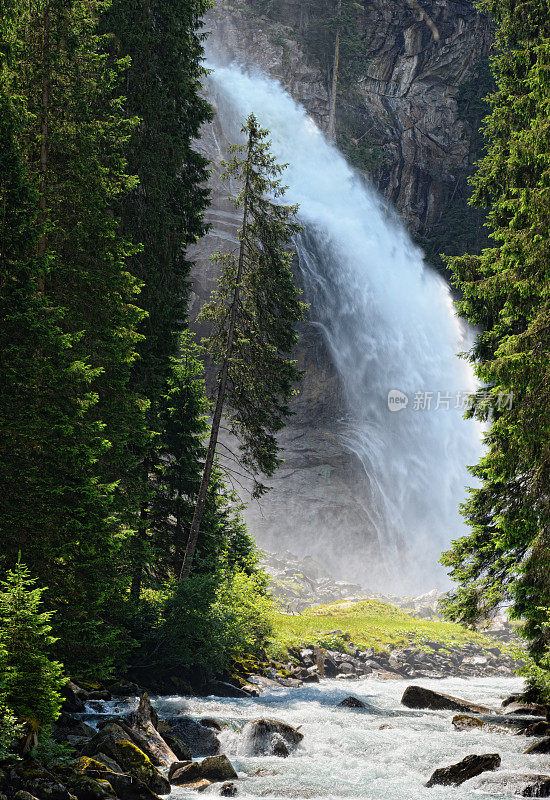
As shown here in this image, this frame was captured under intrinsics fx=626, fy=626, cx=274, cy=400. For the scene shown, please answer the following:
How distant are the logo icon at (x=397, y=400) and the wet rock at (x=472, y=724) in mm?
36503

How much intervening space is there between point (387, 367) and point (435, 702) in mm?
35485

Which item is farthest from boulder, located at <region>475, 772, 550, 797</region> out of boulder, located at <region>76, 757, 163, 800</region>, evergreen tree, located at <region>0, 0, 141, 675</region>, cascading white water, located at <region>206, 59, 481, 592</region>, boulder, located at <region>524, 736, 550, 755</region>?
cascading white water, located at <region>206, 59, 481, 592</region>

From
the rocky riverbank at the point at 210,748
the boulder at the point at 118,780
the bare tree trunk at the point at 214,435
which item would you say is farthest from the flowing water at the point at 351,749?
the bare tree trunk at the point at 214,435

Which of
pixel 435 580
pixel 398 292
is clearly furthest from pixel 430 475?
pixel 398 292

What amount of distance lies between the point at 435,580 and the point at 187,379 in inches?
1285

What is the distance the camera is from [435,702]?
1312 centimetres

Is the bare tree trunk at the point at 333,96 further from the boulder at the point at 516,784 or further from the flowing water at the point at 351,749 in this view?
the boulder at the point at 516,784

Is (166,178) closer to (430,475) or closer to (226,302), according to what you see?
(226,302)

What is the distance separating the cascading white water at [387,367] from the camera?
4306 cm

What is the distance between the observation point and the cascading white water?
4306 centimetres

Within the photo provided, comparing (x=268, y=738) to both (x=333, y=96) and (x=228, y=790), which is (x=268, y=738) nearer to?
(x=228, y=790)

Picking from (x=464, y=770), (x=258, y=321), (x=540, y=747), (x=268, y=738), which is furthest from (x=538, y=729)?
(x=258, y=321)

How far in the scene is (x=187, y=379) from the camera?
632 inches

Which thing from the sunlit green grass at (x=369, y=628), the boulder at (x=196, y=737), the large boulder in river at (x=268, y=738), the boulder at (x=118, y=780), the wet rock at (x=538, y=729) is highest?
the boulder at (x=118, y=780)
